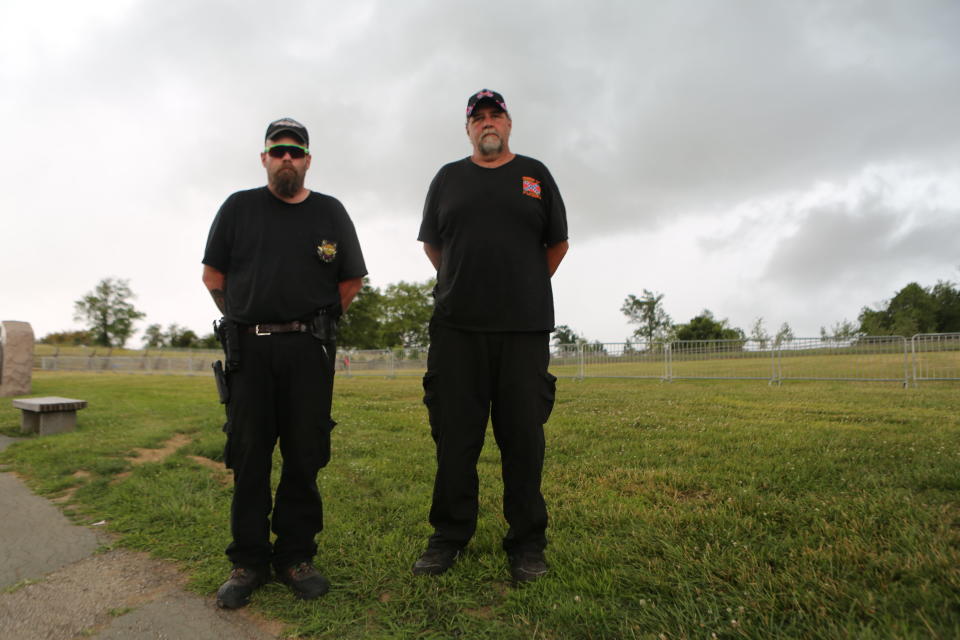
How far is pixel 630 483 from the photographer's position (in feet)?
13.8

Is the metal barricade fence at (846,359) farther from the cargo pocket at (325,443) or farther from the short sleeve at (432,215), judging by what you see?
the cargo pocket at (325,443)

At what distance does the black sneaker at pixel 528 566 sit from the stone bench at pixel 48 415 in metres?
7.84

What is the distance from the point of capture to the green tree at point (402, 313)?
70938 millimetres

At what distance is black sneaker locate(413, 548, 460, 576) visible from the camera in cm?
281

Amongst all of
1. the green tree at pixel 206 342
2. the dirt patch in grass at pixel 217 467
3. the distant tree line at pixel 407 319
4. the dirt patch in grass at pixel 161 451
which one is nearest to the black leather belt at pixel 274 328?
the dirt patch in grass at pixel 217 467

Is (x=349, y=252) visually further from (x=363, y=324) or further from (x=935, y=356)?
(x=363, y=324)

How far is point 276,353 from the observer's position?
2.80 metres

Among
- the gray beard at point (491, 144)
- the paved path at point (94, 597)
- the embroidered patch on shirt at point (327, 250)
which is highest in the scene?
the gray beard at point (491, 144)

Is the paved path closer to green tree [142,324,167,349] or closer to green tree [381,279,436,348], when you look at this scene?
green tree [381,279,436,348]

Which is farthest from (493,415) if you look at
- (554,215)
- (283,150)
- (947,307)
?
(947,307)

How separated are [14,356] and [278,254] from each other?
1441 centimetres

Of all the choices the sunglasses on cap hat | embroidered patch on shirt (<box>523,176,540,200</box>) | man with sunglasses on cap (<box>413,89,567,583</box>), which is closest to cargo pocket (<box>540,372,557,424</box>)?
man with sunglasses on cap (<box>413,89,567,583</box>)

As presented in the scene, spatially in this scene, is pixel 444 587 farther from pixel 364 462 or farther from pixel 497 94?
pixel 364 462

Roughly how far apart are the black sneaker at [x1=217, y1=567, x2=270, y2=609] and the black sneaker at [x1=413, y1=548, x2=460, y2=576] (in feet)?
2.60
